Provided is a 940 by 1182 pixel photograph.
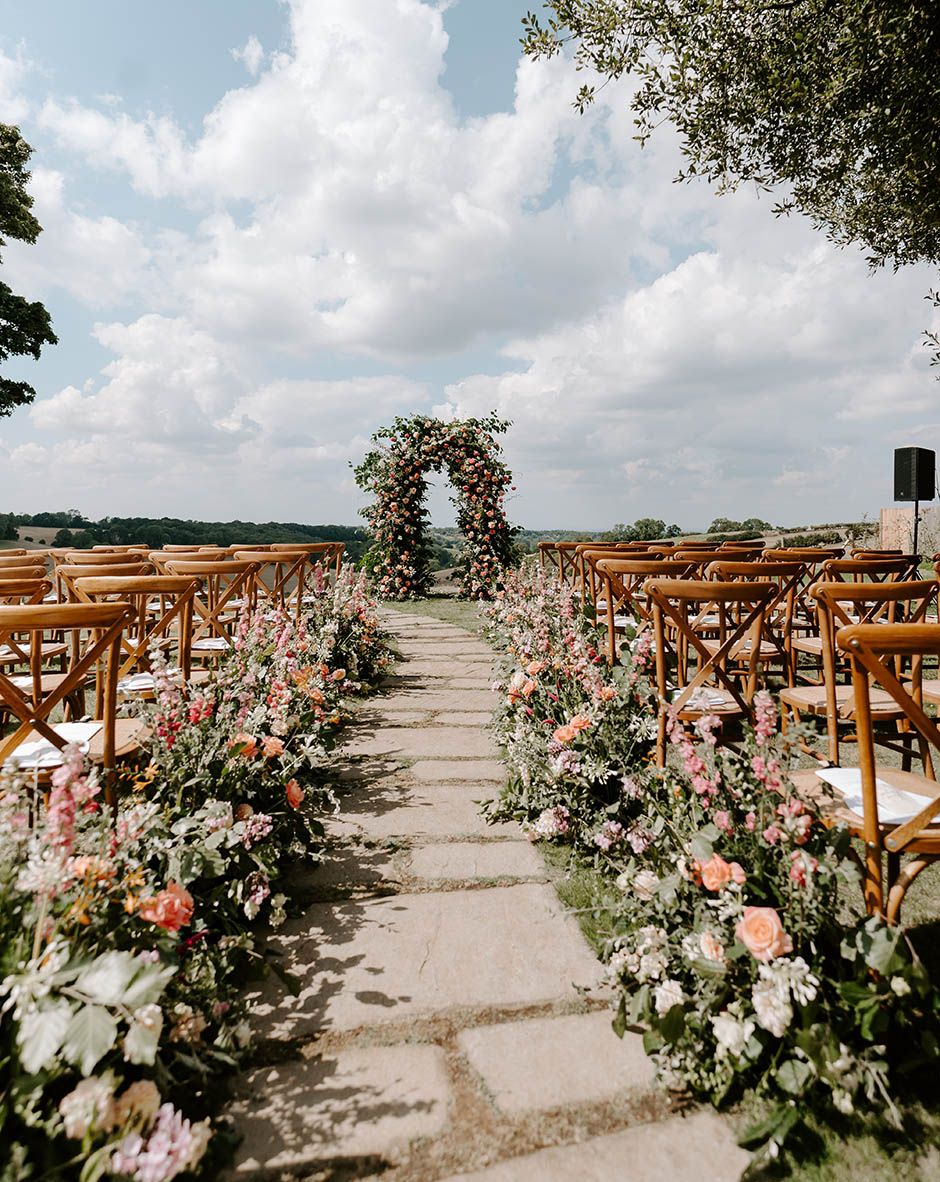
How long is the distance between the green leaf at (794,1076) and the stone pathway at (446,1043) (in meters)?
0.14

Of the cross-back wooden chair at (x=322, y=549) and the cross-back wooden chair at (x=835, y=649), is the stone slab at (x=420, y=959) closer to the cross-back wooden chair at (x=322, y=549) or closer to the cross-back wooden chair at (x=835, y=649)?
the cross-back wooden chair at (x=835, y=649)

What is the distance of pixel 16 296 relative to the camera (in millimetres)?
13328

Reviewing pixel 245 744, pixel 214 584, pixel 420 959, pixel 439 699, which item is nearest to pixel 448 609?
pixel 439 699

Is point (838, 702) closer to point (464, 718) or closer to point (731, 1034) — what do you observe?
point (731, 1034)

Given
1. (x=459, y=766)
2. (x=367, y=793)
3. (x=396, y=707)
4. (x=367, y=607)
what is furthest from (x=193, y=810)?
(x=367, y=607)

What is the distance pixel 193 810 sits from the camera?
2.14 metres

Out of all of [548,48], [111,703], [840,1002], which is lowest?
[840,1002]

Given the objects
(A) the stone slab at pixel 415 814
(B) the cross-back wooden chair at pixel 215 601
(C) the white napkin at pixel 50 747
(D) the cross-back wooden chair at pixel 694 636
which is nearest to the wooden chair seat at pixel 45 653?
(B) the cross-back wooden chair at pixel 215 601

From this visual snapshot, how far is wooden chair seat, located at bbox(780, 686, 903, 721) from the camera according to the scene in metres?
2.51

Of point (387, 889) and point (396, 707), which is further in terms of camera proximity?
point (396, 707)

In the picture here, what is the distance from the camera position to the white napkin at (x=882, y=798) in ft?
5.42

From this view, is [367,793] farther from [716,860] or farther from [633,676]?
[716,860]

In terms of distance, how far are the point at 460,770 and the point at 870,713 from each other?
2048 millimetres

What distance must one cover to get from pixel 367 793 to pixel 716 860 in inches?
70.8
